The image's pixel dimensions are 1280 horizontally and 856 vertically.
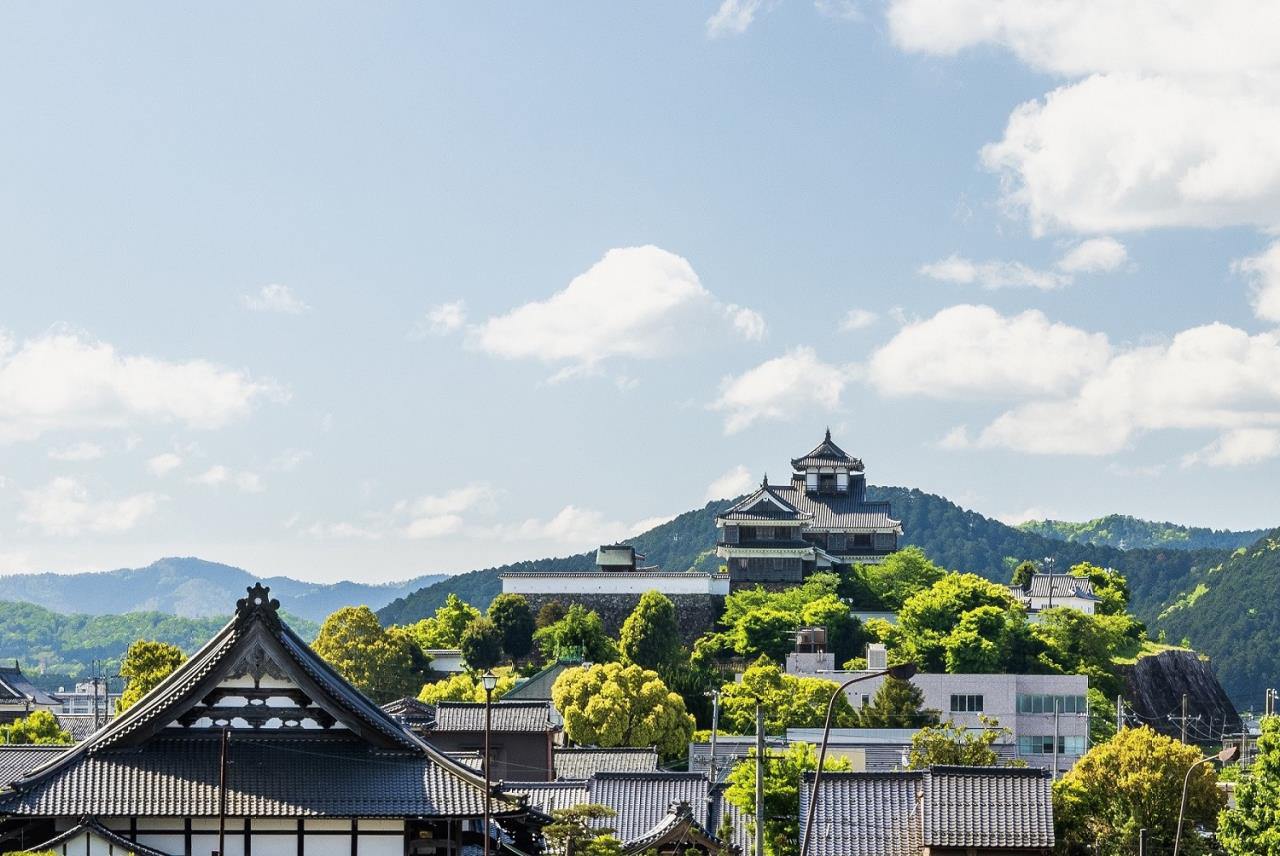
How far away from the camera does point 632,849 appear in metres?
35.9

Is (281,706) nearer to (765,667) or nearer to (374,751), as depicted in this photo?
(374,751)

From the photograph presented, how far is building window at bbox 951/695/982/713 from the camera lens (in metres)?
74.6

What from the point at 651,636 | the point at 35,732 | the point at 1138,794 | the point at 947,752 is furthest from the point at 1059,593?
the point at 35,732

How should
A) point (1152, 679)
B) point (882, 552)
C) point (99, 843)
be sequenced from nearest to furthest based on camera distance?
point (99, 843) < point (1152, 679) < point (882, 552)

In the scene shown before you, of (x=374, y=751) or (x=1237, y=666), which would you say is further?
(x=1237, y=666)

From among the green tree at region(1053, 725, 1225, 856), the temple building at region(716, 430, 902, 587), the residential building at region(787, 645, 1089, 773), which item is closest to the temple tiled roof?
the temple building at region(716, 430, 902, 587)

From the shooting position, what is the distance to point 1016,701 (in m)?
74.5

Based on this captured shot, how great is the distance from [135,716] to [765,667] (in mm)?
42423

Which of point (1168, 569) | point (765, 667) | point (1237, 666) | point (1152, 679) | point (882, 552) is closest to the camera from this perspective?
point (765, 667)

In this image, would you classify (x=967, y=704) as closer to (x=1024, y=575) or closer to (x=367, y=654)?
(x=367, y=654)

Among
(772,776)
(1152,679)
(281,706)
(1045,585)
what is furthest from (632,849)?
(1045,585)

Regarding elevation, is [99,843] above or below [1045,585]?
below

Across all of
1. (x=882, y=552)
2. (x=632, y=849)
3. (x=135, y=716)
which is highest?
(x=882, y=552)

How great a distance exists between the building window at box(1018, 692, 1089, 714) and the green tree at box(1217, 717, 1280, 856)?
114 feet
